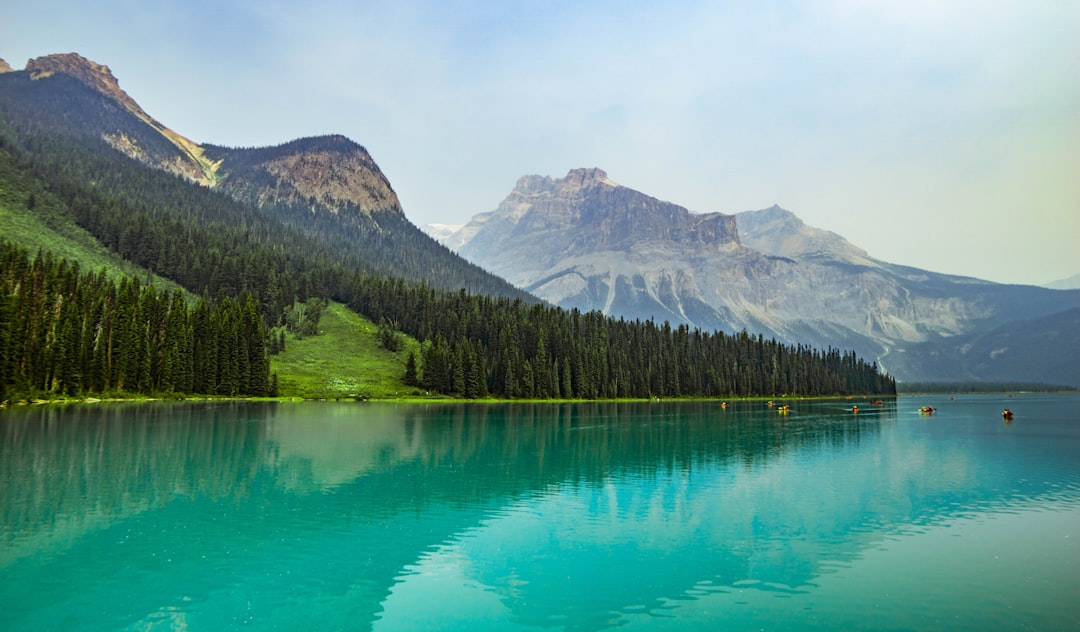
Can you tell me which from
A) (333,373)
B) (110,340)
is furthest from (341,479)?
(333,373)

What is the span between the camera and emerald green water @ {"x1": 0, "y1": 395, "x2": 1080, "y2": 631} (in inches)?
816

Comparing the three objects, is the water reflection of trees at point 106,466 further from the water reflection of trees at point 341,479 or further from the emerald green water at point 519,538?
the emerald green water at point 519,538

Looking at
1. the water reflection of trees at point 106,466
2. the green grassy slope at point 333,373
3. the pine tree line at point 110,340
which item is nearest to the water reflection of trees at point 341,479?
the water reflection of trees at point 106,466

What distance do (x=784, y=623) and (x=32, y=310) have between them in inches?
5679

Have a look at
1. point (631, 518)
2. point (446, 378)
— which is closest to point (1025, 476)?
point (631, 518)

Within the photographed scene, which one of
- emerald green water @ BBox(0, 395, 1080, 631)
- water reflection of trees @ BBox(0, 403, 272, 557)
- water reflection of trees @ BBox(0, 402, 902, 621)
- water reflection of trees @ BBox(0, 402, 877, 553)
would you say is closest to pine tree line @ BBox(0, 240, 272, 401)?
water reflection of trees @ BBox(0, 402, 877, 553)

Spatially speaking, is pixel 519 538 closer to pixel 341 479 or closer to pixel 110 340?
pixel 341 479

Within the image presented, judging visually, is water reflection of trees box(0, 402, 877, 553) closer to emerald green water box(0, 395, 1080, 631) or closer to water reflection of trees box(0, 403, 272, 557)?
water reflection of trees box(0, 403, 272, 557)

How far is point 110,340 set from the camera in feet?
414

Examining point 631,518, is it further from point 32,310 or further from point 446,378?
point 446,378

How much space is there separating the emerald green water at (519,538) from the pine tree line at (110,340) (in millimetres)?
59722

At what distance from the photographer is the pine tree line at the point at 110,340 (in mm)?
110625

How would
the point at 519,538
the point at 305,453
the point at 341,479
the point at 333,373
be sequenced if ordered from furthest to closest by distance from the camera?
1. the point at 333,373
2. the point at 305,453
3. the point at 341,479
4. the point at 519,538

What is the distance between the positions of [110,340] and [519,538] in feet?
427
